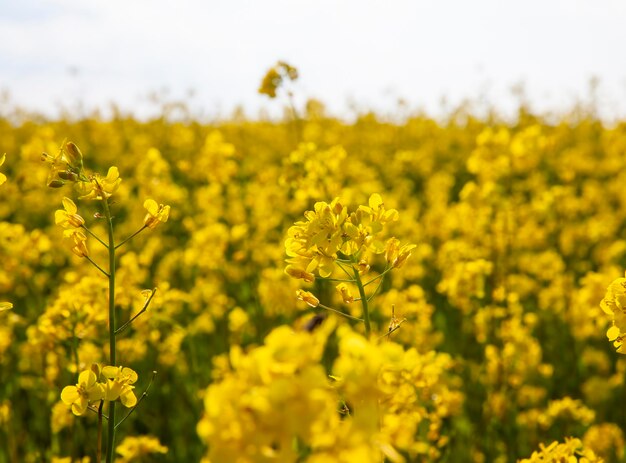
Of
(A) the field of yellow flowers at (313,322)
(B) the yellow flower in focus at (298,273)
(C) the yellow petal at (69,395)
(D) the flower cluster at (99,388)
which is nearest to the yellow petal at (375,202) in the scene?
(A) the field of yellow flowers at (313,322)

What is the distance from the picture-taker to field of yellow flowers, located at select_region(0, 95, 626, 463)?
3.38 ft

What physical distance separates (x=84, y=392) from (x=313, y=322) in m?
0.73

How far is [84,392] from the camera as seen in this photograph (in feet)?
5.86

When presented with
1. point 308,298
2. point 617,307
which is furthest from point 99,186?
point 617,307

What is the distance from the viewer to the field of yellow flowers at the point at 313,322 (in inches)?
40.6

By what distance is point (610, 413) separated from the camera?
456cm

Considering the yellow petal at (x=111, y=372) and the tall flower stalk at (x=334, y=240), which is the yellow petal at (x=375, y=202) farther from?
the yellow petal at (x=111, y=372)

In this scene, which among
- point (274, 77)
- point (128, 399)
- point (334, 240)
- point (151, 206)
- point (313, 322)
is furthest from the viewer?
point (274, 77)

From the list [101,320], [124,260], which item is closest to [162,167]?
[124,260]

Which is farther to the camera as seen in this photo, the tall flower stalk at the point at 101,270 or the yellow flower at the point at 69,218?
the yellow flower at the point at 69,218

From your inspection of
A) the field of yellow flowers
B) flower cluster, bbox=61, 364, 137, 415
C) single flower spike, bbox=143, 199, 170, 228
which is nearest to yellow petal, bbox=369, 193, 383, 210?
the field of yellow flowers

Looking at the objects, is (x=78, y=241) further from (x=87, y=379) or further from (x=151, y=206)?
(x=87, y=379)

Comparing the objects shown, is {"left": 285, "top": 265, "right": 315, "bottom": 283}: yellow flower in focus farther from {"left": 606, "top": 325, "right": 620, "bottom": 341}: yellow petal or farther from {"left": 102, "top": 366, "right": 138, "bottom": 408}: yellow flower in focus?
{"left": 606, "top": 325, "right": 620, "bottom": 341}: yellow petal

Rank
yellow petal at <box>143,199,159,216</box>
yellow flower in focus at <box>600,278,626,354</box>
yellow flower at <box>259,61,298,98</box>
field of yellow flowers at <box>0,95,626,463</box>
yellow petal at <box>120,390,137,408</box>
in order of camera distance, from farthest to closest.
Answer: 1. yellow flower at <box>259,61,298,98</box>
2. yellow petal at <box>143,199,159,216</box>
3. yellow petal at <box>120,390,137,408</box>
4. yellow flower in focus at <box>600,278,626,354</box>
5. field of yellow flowers at <box>0,95,626,463</box>
